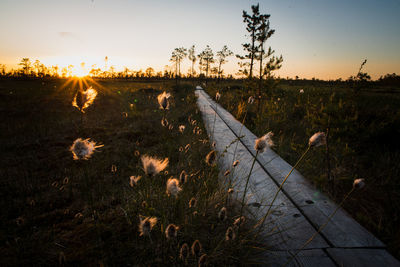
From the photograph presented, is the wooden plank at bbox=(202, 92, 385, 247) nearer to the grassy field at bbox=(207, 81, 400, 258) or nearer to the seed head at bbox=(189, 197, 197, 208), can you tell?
the grassy field at bbox=(207, 81, 400, 258)

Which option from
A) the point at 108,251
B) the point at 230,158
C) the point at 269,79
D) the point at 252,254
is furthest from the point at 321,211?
the point at 269,79

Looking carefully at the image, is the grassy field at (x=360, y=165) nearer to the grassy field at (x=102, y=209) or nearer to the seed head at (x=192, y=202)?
the grassy field at (x=102, y=209)

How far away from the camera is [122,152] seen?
429 centimetres

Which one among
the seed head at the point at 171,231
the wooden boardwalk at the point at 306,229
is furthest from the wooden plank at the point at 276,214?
the seed head at the point at 171,231

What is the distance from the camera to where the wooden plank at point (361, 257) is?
1.18 metres

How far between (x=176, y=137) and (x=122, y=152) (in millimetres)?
1520

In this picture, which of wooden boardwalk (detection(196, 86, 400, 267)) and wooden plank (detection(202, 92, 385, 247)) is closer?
wooden boardwalk (detection(196, 86, 400, 267))

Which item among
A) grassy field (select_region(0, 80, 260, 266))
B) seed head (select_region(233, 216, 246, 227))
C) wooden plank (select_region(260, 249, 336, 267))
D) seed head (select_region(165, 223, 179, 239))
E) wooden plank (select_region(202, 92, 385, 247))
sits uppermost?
seed head (select_region(165, 223, 179, 239))

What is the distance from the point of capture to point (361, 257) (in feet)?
4.02

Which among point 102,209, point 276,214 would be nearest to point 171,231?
point 276,214

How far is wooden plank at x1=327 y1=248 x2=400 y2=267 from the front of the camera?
1183 millimetres

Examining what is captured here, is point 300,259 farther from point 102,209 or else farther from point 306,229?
point 102,209

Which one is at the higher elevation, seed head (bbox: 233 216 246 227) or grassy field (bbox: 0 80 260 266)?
seed head (bbox: 233 216 246 227)

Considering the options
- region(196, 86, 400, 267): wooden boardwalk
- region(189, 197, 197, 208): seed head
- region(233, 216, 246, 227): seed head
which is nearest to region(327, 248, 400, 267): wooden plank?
region(196, 86, 400, 267): wooden boardwalk
